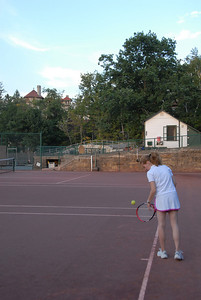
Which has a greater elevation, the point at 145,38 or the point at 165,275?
the point at 145,38

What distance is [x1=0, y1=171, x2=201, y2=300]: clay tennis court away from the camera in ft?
12.4

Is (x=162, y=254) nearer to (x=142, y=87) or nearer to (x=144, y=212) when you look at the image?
(x=144, y=212)

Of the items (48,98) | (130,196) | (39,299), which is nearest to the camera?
(39,299)

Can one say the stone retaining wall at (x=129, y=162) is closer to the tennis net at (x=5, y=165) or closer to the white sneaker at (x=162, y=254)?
the tennis net at (x=5, y=165)

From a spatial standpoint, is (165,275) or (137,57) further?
(137,57)

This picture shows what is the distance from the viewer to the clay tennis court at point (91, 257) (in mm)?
3771

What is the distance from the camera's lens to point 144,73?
1612 inches

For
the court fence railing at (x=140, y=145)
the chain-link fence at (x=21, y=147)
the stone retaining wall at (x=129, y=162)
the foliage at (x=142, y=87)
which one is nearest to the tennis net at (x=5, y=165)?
the chain-link fence at (x=21, y=147)

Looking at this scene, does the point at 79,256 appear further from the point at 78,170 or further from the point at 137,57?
the point at 137,57

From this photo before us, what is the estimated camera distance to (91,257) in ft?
16.3

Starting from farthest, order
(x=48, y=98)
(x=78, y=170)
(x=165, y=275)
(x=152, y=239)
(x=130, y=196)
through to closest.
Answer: (x=48, y=98) < (x=78, y=170) < (x=130, y=196) < (x=152, y=239) < (x=165, y=275)

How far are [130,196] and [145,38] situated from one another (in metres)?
35.2

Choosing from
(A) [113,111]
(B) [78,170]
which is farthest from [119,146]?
(A) [113,111]

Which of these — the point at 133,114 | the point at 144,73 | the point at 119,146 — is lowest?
the point at 119,146
